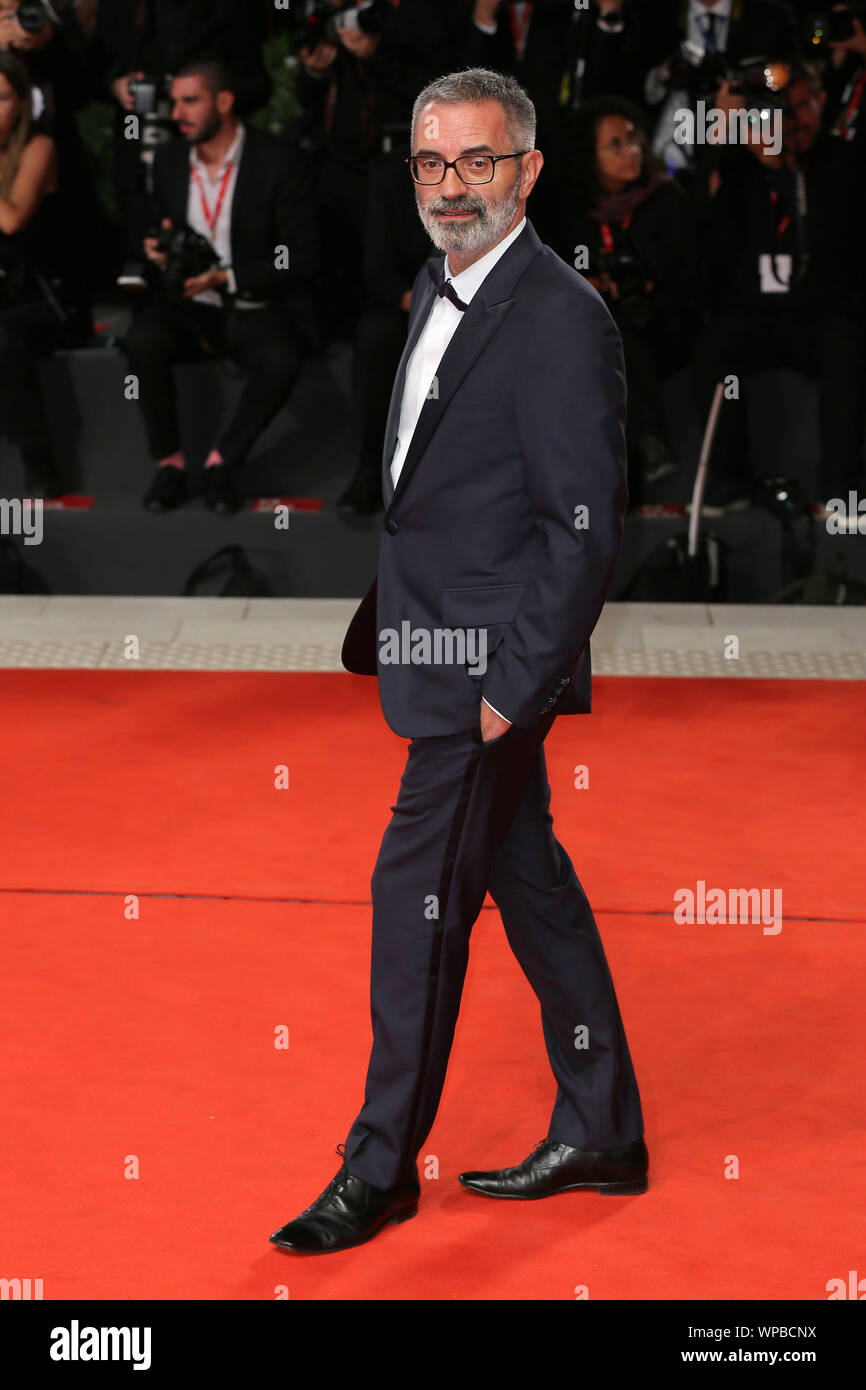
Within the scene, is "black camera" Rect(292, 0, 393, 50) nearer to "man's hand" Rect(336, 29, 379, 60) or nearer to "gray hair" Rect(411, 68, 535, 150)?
"man's hand" Rect(336, 29, 379, 60)

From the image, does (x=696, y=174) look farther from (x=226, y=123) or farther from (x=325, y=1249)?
(x=325, y=1249)

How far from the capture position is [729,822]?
3.43 m

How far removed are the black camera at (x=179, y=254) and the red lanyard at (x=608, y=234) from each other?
1.17 metres

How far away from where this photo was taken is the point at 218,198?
5.38 metres

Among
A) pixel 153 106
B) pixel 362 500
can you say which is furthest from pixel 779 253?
pixel 153 106

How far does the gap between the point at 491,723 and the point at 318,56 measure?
4.42m

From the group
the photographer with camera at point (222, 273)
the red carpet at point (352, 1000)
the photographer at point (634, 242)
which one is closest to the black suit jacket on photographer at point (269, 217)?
the photographer with camera at point (222, 273)

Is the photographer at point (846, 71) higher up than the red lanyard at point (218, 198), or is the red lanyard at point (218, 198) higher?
the photographer at point (846, 71)

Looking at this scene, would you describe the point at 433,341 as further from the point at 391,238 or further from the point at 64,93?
the point at 64,93

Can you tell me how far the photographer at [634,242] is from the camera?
5.19 meters

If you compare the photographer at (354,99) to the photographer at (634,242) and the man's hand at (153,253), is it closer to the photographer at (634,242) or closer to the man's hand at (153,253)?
the man's hand at (153,253)

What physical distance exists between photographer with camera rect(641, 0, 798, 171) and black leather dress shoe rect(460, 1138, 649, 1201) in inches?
164
